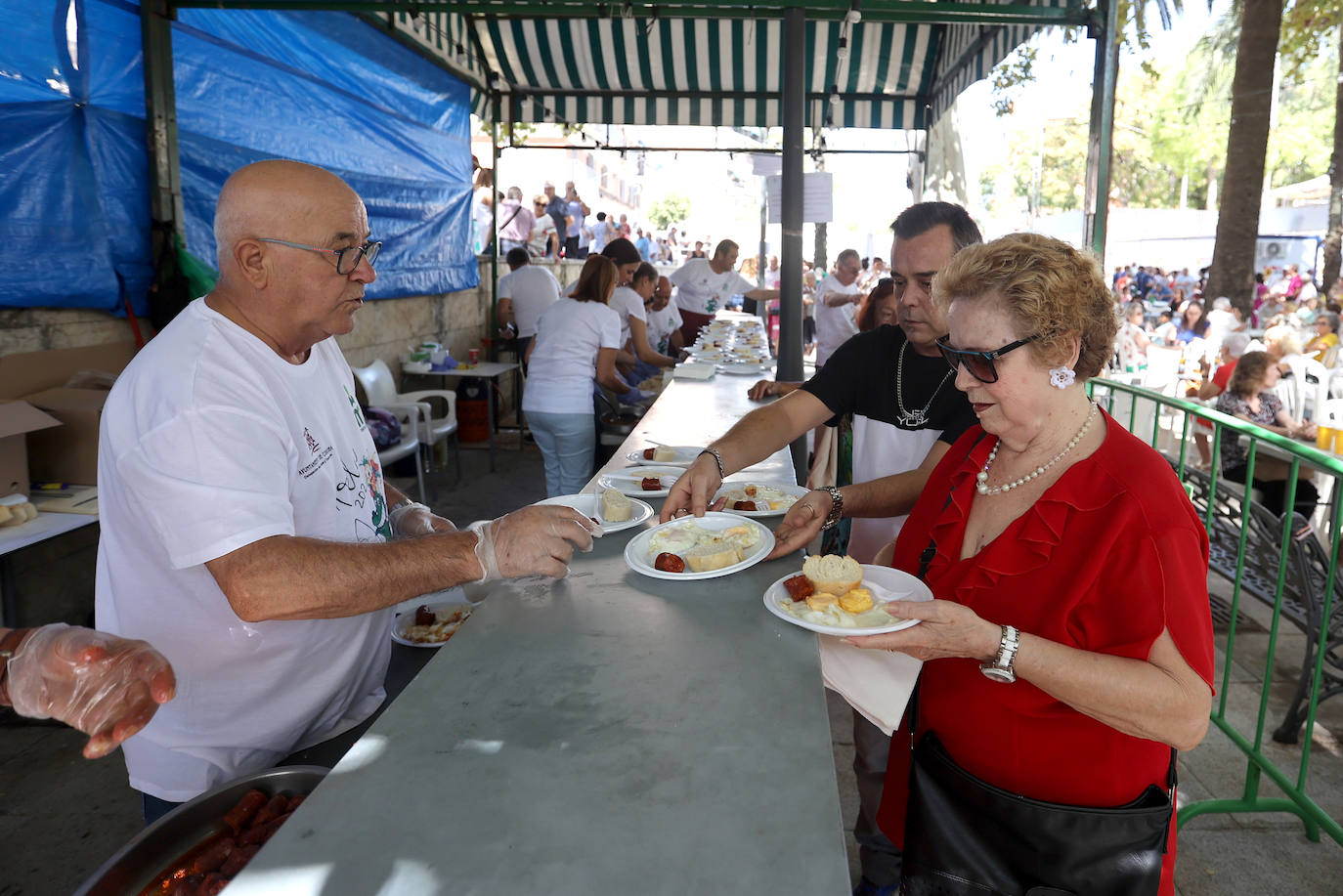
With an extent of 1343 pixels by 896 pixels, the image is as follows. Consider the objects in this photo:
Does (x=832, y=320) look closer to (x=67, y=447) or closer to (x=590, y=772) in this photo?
(x=67, y=447)

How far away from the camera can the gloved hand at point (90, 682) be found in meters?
1.33

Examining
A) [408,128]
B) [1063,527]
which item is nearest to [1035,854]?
[1063,527]

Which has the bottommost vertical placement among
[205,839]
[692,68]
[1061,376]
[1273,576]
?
[1273,576]

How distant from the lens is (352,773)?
1.28 meters

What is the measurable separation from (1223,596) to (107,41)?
298 inches

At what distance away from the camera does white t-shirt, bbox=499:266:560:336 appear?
34.0ft

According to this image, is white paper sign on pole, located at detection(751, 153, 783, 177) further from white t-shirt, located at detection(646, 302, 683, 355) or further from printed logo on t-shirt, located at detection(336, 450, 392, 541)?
printed logo on t-shirt, located at detection(336, 450, 392, 541)

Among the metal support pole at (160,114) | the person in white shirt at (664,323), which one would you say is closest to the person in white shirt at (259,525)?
the metal support pole at (160,114)

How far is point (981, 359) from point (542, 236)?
13.5m

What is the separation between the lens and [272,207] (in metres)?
1.97

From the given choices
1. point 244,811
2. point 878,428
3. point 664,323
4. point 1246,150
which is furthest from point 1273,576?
point 1246,150

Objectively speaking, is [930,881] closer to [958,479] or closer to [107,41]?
[958,479]

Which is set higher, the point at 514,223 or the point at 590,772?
the point at 514,223

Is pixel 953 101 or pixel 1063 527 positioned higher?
pixel 953 101
